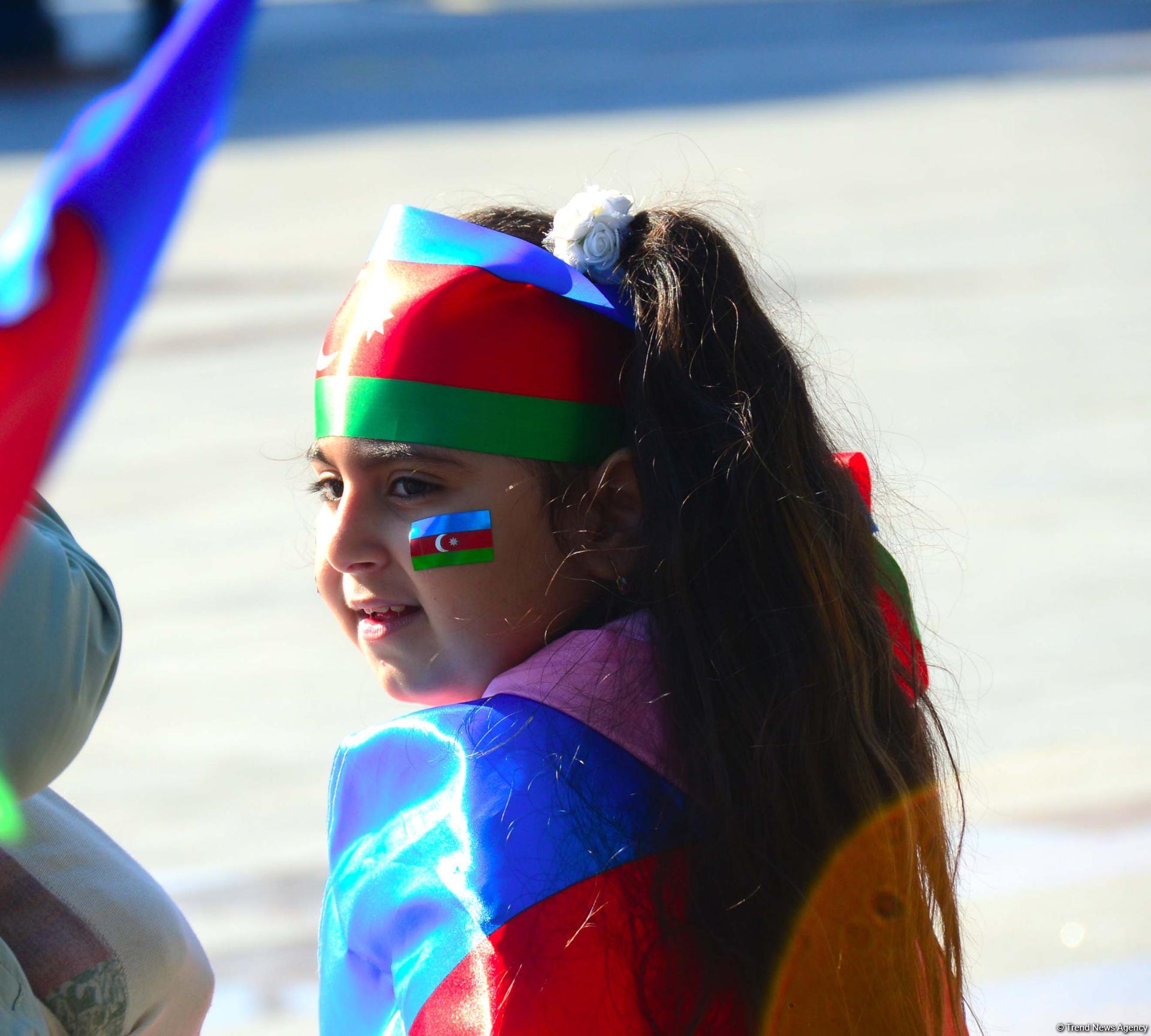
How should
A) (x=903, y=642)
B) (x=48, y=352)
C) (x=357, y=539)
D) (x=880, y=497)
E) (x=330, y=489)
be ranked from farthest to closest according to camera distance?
1. (x=880, y=497)
2. (x=903, y=642)
3. (x=330, y=489)
4. (x=357, y=539)
5. (x=48, y=352)

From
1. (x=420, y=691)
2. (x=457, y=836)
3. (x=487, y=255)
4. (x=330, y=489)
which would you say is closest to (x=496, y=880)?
(x=457, y=836)

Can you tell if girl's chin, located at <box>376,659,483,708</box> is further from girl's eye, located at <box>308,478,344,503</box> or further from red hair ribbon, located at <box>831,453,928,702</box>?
red hair ribbon, located at <box>831,453,928,702</box>

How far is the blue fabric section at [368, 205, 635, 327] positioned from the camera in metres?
1.68

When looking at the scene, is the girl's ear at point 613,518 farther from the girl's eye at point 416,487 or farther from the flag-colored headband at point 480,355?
the girl's eye at point 416,487

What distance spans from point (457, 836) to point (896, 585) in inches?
28.7

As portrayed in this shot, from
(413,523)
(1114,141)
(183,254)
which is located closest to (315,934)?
(413,523)

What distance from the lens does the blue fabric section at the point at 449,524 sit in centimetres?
164

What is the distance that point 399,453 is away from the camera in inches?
65.3

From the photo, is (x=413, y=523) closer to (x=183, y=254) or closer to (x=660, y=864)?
(x=660, y=864)

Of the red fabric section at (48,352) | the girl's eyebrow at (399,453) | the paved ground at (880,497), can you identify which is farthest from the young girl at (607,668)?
the red fabric section at (48,352)

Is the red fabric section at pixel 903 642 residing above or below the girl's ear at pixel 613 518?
below

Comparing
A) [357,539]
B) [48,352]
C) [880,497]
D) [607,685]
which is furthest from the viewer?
[880,497]

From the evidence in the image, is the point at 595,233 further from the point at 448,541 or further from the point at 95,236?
the point at 95,236

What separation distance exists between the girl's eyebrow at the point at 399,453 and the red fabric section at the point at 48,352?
101 centimetres
